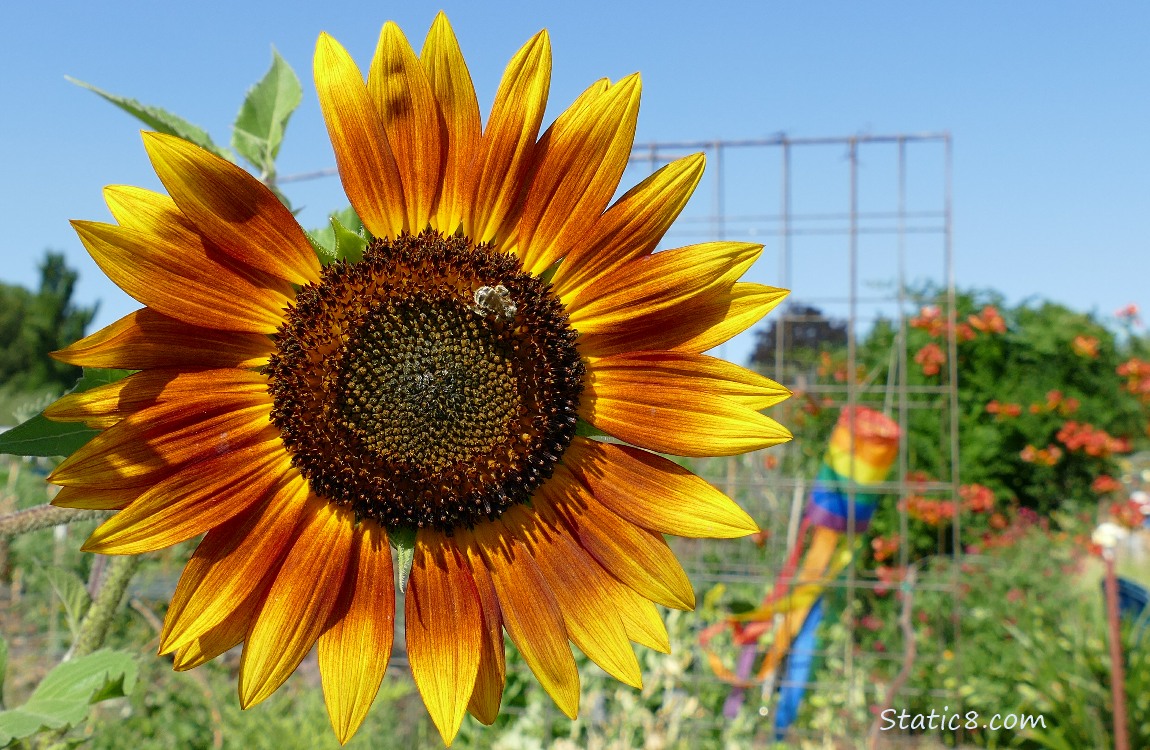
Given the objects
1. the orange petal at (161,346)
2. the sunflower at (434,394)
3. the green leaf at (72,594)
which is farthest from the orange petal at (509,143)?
the green leaf at (72,594)

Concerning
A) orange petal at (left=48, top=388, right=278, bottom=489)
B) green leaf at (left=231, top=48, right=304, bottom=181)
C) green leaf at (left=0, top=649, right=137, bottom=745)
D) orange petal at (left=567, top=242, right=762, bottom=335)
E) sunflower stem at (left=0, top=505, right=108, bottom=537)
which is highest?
green leaf at (left=231, top=48, right=304, bottom=181)

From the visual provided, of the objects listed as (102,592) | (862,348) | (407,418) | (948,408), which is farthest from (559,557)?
(862,348)

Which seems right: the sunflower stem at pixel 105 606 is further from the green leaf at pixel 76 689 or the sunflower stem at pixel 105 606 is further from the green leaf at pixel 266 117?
the green leaf at pixel 266 117

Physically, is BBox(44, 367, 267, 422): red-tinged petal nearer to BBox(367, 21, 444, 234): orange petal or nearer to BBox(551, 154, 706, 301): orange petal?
BBox(367, 21, 444, 234): orange petal

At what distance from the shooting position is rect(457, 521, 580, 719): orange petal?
94 centimetres

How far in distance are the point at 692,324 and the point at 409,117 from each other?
341 mm

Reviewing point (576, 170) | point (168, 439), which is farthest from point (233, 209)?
point (576, 170)

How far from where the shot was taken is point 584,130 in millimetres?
883

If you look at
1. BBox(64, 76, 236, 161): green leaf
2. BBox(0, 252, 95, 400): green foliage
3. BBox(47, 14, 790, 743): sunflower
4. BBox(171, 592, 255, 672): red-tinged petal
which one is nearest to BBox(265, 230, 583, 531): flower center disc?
BBox(47, 14, 790, 743): sunflower

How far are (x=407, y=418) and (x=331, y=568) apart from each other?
0.17 m

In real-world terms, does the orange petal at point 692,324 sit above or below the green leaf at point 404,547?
above

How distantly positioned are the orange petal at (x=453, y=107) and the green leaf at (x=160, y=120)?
0.25 meters

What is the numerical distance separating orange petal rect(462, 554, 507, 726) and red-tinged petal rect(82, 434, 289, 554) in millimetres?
222

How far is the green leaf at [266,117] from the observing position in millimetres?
1059
